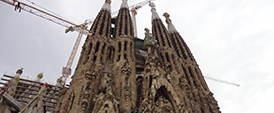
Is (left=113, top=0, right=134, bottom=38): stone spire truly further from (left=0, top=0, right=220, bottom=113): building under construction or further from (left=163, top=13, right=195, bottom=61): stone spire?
(left=163, top=13, right=195, bottom=61): stone spire

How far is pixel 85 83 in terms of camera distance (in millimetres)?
16250

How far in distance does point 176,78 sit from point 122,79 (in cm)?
766

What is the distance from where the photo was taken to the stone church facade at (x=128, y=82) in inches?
605

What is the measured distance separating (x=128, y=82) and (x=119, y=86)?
99 centimetres

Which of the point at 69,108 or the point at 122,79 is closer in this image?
the point at 69,108

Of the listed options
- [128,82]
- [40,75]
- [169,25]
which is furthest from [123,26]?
[40,75]

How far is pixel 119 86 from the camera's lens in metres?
17.5

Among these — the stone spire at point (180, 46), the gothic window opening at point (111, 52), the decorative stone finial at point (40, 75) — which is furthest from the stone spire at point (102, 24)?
the stone spire at point (180, 46)

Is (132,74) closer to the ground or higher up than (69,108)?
higher up

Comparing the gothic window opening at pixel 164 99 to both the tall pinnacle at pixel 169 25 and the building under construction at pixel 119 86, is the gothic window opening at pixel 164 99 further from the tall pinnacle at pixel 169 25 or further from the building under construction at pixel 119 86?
the tall pinnacle at pixel 169 25

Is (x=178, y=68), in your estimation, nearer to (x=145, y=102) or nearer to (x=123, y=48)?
(x=123, y=48)

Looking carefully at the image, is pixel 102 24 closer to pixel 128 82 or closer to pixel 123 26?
pixel 123 26

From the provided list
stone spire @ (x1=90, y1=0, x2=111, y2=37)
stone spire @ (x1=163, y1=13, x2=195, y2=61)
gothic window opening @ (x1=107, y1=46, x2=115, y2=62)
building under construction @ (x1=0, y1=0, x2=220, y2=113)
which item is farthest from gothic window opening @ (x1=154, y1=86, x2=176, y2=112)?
stone spire @ (x1=90, y1=0, x2=111, y2=37)

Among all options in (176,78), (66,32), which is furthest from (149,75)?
(66,32)
